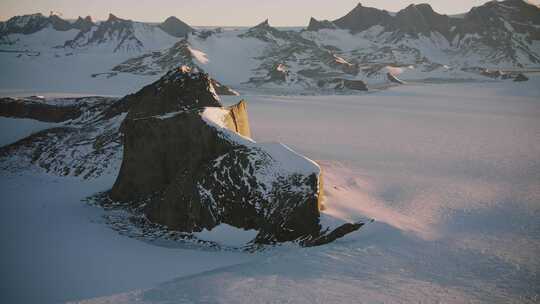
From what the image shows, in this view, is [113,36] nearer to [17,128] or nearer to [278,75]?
[278,75]

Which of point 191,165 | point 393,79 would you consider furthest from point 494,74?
point 191,165

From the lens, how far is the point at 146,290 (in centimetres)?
913

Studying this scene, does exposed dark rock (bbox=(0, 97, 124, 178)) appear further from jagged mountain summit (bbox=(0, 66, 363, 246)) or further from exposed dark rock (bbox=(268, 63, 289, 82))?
exposed dark rock (bbox=(268, 63, 289, 82))

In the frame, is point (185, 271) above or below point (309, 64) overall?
below

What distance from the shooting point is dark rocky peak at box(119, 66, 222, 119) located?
763 inches

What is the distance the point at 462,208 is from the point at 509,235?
8.15 feet

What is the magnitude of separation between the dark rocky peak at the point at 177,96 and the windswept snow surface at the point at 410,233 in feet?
23.0

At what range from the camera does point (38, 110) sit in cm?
2470

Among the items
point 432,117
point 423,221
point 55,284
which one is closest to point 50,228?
point 55,284

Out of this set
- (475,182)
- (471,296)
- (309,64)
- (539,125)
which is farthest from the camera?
(309,64)

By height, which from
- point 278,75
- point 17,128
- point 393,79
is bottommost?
point 17,128

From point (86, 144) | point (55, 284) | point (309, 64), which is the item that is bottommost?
point (55, 284)

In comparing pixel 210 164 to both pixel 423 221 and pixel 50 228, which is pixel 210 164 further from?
pixel 423 221

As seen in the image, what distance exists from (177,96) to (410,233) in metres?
12.7
